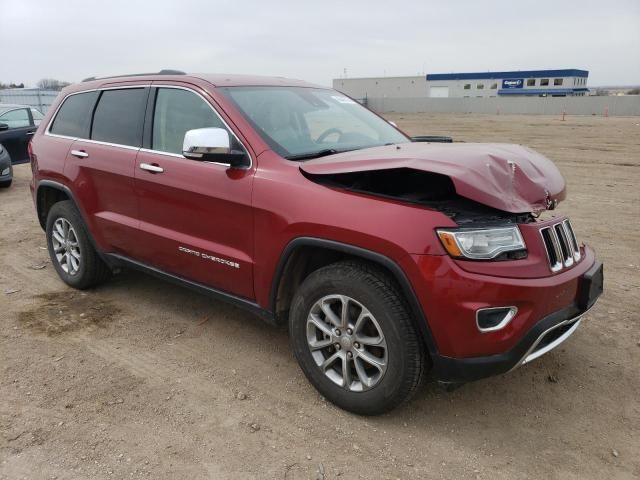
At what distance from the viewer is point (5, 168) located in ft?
31.7

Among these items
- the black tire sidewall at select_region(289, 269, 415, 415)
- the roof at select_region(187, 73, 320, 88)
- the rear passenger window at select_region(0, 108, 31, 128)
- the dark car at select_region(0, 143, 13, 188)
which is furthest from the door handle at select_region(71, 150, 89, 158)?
the rear passenger window at select_region(0, 108, 31, 128)

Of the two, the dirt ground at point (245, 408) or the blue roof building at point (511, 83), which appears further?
the blue roof building at point (511, 83)

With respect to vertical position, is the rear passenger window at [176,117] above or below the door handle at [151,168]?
above

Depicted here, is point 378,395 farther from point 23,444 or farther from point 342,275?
point 23,444

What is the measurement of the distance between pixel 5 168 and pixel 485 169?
9.70m

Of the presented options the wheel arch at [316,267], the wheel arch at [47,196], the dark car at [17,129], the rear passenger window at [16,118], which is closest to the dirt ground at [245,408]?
the wheel arch at [316,267]

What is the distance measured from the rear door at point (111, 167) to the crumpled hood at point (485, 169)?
1.62 m

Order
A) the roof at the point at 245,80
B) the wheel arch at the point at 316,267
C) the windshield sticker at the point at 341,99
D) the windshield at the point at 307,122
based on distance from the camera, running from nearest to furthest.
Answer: the wheel arch at the point at 316,267 → the windshield at the point at 307,122 → the roof at the point at 245,80 → the windshield sticker at the point at 341,99

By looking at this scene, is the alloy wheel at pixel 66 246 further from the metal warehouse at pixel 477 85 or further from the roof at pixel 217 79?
the metal warehouse at pixel 477 85

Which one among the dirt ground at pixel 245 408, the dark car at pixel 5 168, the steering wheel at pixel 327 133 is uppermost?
the steering wheel at pixel 327 133

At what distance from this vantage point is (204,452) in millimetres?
2674

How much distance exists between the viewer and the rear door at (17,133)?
1033cm

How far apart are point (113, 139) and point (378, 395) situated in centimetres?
286

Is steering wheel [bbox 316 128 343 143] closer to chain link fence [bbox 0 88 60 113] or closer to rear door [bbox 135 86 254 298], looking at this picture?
rear door [bbox 135 86 254 298]
